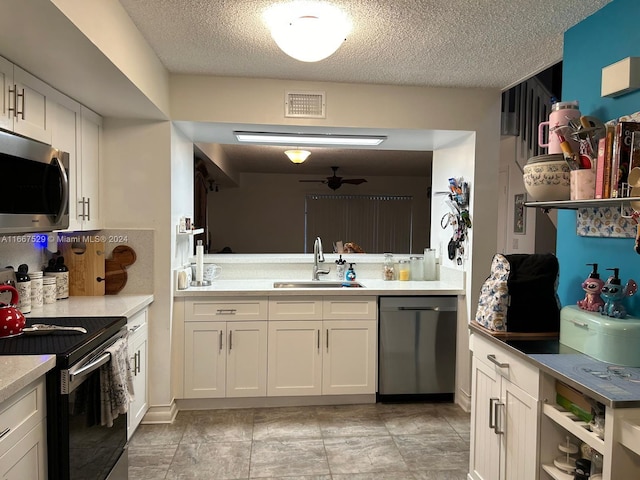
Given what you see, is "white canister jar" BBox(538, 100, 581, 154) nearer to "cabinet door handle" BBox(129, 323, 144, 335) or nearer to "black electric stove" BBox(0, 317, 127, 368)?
"black electric stove" BBox(0, 317, 127, 368)

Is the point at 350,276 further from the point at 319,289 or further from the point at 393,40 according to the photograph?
the point at 393,40

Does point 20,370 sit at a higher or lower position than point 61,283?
lower

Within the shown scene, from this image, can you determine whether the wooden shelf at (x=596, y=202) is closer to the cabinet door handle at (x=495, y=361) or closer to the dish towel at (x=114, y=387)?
the cabinet door handle at (x=495, y=361)

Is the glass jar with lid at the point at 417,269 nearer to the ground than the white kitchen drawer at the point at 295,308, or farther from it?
farther from it

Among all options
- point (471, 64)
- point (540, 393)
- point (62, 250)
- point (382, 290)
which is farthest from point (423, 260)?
point (62, 250)

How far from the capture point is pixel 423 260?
154 inches

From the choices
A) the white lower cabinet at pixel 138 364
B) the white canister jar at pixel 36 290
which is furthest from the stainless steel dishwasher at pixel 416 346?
the white canister jar at pixel 36 290

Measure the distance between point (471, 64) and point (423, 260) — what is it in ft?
5.46

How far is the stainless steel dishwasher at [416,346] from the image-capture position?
336 centimetres

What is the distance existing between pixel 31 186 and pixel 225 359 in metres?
1.74

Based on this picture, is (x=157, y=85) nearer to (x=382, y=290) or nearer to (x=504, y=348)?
(x=382, y=290)

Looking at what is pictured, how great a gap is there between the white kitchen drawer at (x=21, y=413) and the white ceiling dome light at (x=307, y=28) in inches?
65.9

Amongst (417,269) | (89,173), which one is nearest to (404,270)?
(417,269)

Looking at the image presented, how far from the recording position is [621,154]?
159 centimetres
